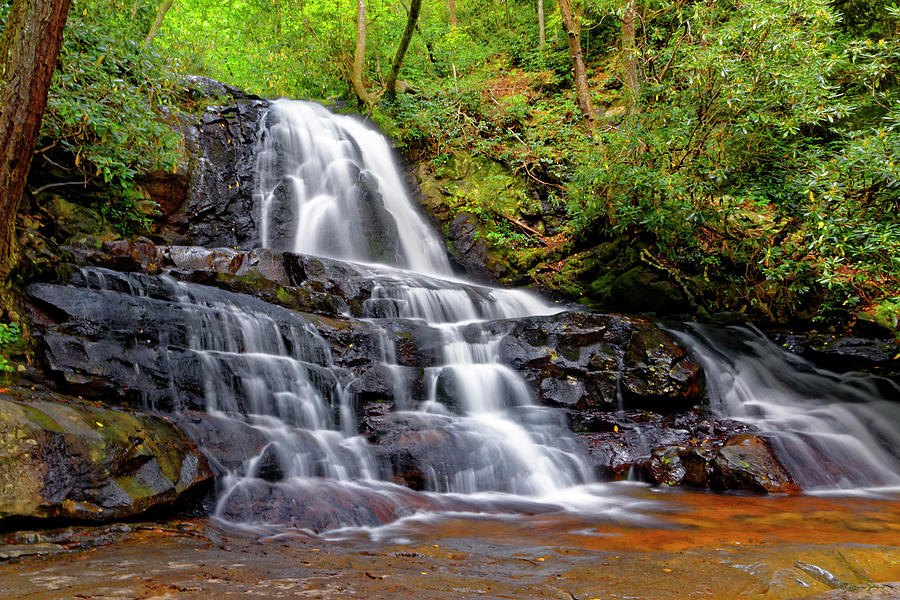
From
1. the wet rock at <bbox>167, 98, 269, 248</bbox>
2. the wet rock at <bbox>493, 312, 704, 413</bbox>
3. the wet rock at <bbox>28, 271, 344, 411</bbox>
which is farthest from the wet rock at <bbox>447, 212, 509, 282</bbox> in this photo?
the wet rock at <bbox>28, 271, 344, 411</bbox>

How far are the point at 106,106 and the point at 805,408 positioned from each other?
34.5 feet

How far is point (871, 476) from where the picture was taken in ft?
19.9

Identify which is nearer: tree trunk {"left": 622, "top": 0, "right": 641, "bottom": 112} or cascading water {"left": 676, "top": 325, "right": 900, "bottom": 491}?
cascading water {"left": 676, "top": 325, "right": 900, "bottom": 491}

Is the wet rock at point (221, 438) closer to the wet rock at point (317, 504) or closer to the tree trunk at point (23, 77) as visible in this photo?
the wet rock at point (317, 504)

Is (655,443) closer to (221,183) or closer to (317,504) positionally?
(317,504)

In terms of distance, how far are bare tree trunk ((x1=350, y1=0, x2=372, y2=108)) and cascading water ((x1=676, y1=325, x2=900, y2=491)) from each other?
1147cm

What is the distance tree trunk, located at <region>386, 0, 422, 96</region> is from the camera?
12484 mm

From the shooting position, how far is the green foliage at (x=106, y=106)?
6.55 meters

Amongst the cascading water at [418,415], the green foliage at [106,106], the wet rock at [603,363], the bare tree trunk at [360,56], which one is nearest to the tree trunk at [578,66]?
the cascading water at [418,415]

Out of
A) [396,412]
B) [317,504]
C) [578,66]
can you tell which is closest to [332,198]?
[578,66]

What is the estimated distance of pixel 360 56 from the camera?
49.9 ft

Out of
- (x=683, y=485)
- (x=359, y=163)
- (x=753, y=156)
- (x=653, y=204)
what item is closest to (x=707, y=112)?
(x=753, y=156)

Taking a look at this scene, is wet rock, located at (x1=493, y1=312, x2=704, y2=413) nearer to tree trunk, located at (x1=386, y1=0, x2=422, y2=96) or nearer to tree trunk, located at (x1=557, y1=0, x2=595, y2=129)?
tree trunk, located at (x1=557, y1=0, x2=595, y2=129)

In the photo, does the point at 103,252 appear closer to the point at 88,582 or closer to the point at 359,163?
the point at 88,582
